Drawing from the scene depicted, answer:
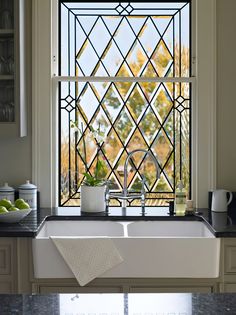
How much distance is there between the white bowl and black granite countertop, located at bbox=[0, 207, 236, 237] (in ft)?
0.08

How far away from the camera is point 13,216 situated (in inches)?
129

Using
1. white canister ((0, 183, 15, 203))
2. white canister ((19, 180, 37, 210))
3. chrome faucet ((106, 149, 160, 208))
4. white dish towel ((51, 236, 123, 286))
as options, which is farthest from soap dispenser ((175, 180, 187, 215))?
white canister ((0, 183, 15, 203))

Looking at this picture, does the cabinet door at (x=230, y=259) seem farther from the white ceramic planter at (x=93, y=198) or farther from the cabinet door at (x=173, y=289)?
the white ceramic planter at (x=93, y=198)

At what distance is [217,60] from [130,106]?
607 mm

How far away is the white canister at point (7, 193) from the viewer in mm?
3730

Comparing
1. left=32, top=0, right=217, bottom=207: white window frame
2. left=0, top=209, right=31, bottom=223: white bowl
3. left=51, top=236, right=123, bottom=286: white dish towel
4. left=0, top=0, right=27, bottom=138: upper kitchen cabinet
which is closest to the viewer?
left=51, top=236, right=123, bottom=286: white dish towel

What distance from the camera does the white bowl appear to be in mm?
3262

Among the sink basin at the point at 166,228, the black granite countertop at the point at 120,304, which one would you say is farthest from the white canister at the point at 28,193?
→ the black granite countertop at the point at 120,304

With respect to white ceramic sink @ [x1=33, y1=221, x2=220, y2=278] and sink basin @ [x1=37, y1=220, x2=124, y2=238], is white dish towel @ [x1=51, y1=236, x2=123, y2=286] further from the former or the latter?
sink basin @ [x1=37, y1=220, x2=124, y2=238]

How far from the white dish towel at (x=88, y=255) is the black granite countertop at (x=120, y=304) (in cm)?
128

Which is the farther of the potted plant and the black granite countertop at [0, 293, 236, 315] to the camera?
the potted plant

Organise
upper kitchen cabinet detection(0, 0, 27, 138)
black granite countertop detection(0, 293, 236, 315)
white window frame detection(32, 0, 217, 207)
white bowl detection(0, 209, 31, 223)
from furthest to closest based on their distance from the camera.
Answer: white window frame detection(32, 0, 217, 207)
upper kitchen cabinet detection(0, 0, 27, 138)
white bowl detection(0, 209, 31, 223)
black granite countertop detection(0, 293, 236, 315)

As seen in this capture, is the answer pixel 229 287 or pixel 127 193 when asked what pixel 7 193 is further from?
pixel 229 287

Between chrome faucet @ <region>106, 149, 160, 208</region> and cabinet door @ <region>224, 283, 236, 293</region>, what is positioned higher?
chrome faucet @ <region>106, 149, 160, 208</region>
